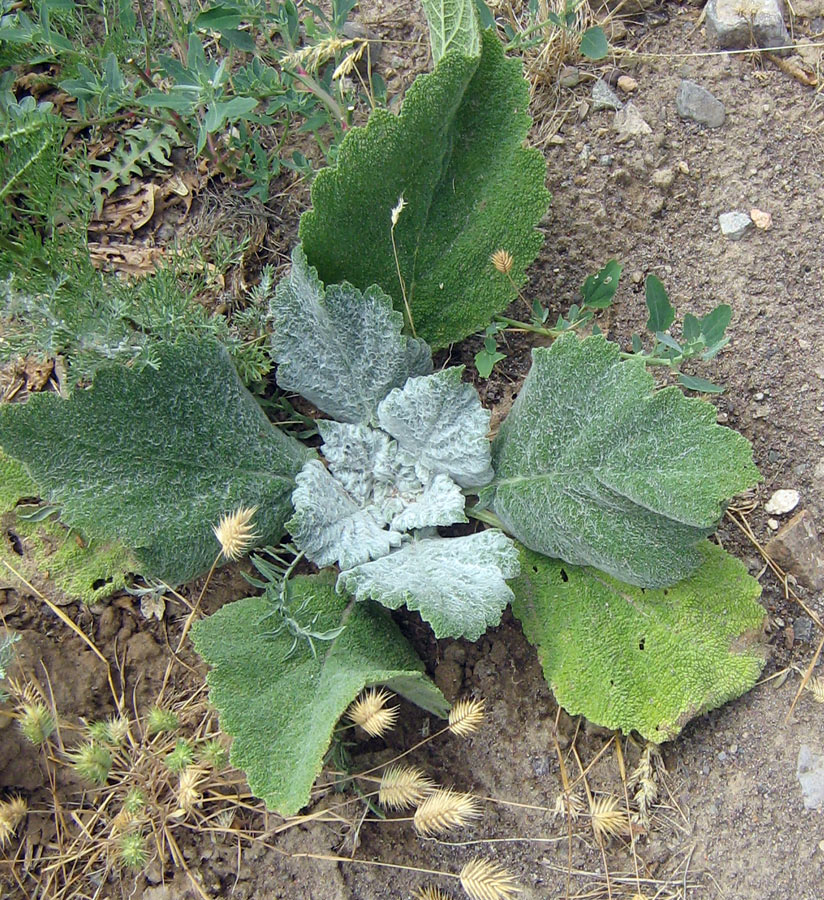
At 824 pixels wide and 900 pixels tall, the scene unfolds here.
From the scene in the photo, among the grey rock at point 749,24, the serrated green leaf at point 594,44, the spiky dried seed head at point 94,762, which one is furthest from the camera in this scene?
the grey rock at point 749,24

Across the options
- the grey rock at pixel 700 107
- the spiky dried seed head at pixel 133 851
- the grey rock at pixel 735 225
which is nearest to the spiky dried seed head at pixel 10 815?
the spiky dried seed head at pixel 133 851

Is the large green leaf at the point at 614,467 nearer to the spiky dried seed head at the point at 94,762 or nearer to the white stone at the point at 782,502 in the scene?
the white stone at the point at 782,502

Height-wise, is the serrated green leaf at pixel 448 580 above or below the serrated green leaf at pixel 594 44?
below

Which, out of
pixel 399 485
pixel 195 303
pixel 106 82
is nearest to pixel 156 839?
pixel 399 485

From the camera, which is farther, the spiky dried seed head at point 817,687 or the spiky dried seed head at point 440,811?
the spiky dried seed head at point 817,687

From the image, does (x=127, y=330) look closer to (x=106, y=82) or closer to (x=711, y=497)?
(x=106, y=82)

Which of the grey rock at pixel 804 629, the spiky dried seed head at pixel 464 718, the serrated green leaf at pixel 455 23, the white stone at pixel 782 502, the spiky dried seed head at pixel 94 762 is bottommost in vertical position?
the grey rock at pixel 804 629

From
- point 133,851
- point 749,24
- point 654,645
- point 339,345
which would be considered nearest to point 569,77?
point 749,24

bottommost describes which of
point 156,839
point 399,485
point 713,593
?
point 713,593
